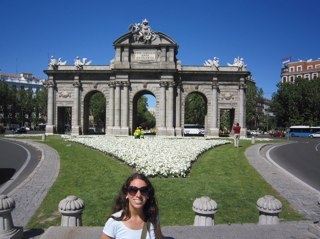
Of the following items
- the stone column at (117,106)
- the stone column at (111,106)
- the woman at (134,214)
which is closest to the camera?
the woman at (134,214)

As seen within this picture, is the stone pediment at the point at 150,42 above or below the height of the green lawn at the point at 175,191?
above

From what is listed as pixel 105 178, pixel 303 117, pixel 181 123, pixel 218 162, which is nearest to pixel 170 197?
pixel 105 178

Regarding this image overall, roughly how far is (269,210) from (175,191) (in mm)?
4841

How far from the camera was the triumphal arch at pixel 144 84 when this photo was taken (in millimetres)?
46406

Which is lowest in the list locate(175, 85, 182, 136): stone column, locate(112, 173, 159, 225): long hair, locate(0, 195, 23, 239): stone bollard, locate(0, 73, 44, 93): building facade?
locate(0, 195, 23, 239): stone bollard

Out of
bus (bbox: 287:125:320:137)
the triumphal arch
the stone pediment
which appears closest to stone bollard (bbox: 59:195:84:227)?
the triumphal arch

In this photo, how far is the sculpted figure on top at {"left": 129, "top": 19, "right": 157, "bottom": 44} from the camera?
4669 cm

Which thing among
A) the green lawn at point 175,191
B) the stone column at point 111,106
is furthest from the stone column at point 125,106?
the green lawn at point 175,191

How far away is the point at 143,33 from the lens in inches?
1845

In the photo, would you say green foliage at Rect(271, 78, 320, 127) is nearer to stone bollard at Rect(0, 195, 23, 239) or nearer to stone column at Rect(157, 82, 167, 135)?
stone column at Rect(157, 82, 167, 135)

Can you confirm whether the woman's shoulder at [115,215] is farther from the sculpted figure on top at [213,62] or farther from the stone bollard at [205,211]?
the sculpted figure on top at [213,62]

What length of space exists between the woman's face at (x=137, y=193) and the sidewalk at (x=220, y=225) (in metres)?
2.38

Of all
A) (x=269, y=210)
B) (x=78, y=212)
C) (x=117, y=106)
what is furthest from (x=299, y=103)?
(x=78, y=212)

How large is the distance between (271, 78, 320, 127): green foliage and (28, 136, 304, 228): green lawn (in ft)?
214
